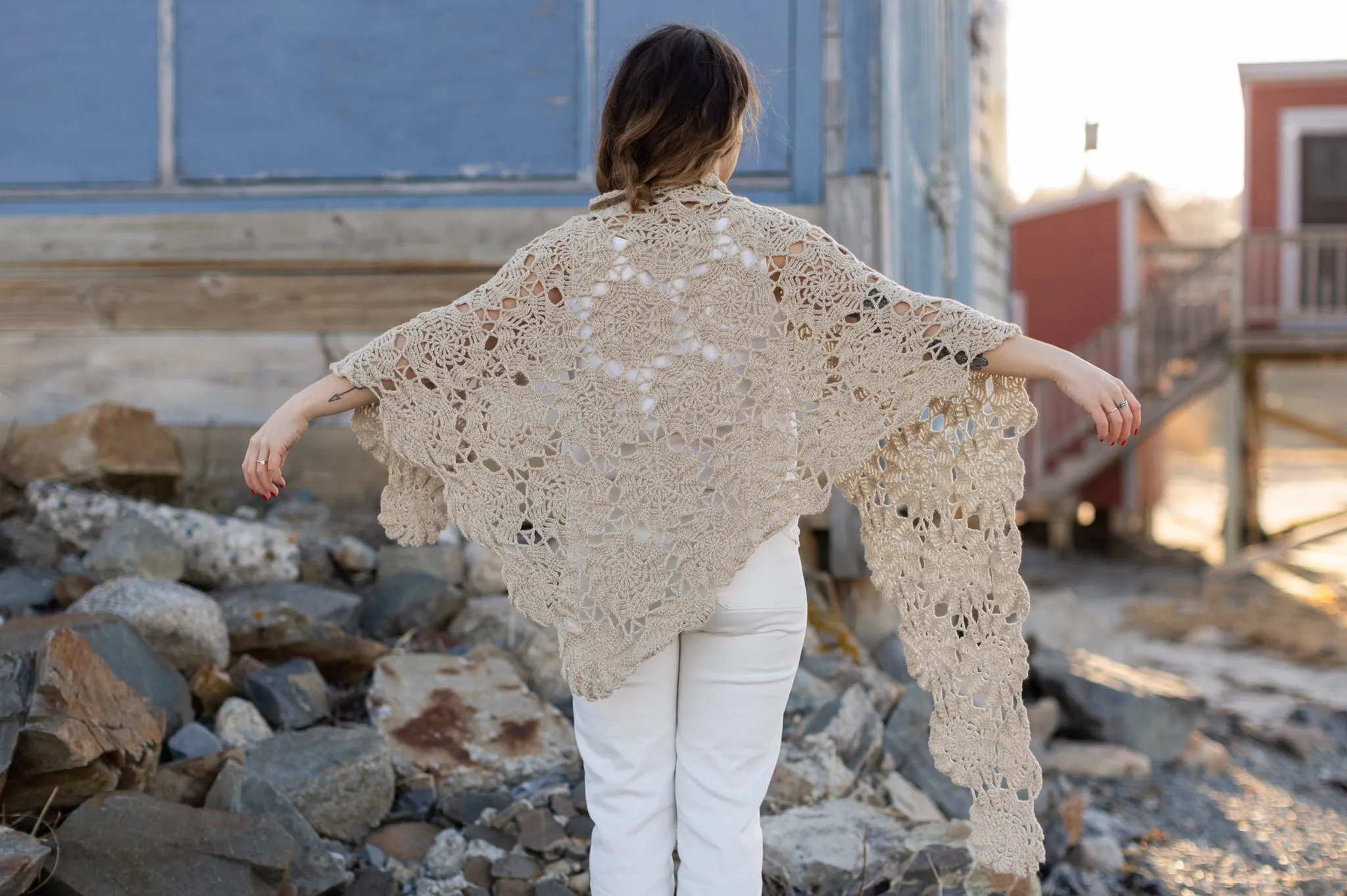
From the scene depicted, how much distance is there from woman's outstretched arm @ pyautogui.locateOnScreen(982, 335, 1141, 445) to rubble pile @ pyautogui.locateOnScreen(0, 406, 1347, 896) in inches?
53.5

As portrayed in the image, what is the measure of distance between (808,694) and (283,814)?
1.71 m

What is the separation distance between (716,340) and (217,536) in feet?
8.35

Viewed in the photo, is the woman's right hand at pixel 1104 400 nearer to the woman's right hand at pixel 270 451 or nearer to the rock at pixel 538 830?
the woman's right hand at pixel 270 451

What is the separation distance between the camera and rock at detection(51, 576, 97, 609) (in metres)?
3.56

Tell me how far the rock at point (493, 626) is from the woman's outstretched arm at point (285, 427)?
1779 mm

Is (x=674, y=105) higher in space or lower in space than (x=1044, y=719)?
higher

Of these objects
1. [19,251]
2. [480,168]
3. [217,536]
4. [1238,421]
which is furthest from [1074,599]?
[19,251]

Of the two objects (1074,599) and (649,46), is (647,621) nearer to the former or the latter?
(649,46)

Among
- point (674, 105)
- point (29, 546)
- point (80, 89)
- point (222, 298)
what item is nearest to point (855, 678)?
point (674, 105)

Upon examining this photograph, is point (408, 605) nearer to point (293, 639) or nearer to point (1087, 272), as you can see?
point (293, 639)

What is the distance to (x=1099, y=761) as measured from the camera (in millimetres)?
4719

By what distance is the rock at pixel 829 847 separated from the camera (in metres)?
2.89

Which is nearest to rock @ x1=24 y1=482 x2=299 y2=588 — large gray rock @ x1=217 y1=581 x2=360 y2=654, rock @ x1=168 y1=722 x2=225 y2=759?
large gray rock @ x1=217 y1=581 x2=360 y2=654

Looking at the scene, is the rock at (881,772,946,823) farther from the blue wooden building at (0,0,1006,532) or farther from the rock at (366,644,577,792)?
the blue wooden building at (0,0,1006,532)
